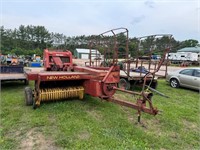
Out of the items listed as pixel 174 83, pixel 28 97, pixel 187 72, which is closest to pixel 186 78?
pixel 187 72

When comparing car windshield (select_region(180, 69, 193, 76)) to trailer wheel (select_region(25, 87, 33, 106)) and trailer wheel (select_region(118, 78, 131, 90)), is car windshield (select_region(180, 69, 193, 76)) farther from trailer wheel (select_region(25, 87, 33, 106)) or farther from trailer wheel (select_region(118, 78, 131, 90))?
trailer wheel (select_region(25, 87, 33, 106))

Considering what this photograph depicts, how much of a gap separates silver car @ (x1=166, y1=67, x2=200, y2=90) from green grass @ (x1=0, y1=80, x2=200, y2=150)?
362cm

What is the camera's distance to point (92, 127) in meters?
3.68

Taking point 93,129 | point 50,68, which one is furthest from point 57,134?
point 50,68

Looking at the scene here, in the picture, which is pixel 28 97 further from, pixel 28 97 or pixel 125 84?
pixel 125 84

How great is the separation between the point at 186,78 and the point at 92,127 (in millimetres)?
6796

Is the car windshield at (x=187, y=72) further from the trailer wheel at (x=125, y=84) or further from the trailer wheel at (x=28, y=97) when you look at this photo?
the trailer wheel at (x=28, y=97)

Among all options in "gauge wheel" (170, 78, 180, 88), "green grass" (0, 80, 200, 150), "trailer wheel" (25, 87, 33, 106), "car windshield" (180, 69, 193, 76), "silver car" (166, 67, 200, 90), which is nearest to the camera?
"green grass" (0, 80, 200, 150)

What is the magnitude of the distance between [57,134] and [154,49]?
3.23 meters

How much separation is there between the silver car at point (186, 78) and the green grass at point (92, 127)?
3.62 meters

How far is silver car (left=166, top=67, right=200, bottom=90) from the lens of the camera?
832 centimetres

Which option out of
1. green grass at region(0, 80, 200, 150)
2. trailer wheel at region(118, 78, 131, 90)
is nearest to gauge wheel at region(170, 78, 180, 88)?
trailer wheel at region(118, 78, 131, 90)

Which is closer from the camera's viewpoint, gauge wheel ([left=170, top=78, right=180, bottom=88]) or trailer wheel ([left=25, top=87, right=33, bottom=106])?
trailer wheel ([left=25, top=87, right=33, bottom=106])

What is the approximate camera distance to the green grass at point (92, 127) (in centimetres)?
310
